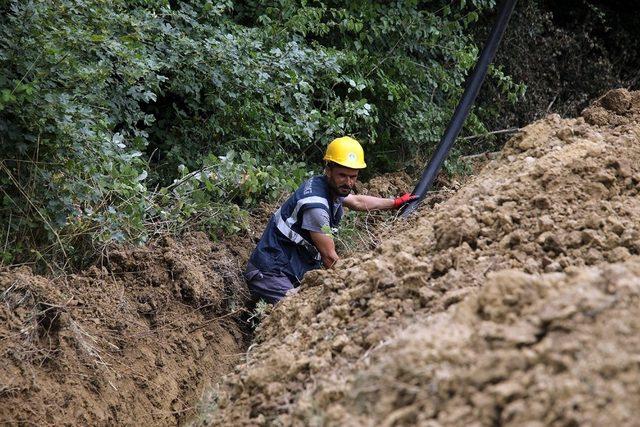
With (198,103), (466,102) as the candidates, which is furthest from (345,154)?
(198,103)

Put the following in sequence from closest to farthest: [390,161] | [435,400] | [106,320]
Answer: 1. [435,400]
2. [106,320]
3. [390,161]

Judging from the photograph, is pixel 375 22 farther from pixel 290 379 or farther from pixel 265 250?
pixel 290 379

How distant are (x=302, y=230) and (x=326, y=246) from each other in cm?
28

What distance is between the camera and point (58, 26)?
5.32 meters

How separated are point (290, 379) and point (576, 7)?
380 inches

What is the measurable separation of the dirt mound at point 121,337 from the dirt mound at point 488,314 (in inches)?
35.5

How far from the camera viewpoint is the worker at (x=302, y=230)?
5.81 m

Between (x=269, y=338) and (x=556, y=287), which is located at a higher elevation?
(x=556, y=287)

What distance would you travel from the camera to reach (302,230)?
235 inches

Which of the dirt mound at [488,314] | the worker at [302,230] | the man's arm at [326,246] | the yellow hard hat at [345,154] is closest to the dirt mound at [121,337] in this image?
the worker at [302,230]

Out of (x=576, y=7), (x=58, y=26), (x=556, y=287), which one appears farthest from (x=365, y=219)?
(x=576, y=7)

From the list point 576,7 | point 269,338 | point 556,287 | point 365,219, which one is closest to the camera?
point 556,287

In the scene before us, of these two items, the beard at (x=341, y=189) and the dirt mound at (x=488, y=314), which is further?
the beard at (x=341, y=189)

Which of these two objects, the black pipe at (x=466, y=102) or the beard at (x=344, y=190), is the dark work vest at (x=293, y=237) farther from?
the black pipe at (x=466, y=102)
